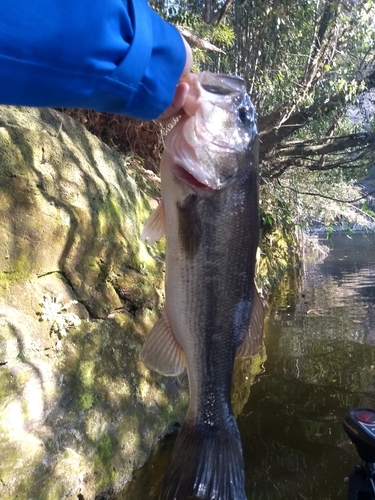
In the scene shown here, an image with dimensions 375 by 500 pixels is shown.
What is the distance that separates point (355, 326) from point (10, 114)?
5.99 meters

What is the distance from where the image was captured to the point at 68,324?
3.52m

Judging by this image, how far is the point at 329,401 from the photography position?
4625 mm

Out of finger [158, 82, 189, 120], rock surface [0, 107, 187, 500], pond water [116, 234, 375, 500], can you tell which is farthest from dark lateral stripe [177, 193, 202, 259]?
pond water [116, 234, 375, 500]

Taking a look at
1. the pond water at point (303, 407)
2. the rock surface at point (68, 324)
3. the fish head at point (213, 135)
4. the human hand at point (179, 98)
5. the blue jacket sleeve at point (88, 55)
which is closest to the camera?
the blue jacket sleeve at point (88, 55)

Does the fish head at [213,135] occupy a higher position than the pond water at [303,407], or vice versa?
the fish head at [213,135]

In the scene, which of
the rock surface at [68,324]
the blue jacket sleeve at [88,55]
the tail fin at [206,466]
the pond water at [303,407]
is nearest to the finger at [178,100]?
the blue jacket sleeve at [88,55]

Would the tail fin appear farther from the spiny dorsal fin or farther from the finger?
the finger

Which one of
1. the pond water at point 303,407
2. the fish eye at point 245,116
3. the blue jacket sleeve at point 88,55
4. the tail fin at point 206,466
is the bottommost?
the pond water at point 303,407

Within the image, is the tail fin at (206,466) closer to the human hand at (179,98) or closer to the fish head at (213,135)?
the fish head at (213,135)

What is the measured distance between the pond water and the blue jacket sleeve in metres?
2.69

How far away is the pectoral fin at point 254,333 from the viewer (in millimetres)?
2199

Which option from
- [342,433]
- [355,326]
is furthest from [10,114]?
[355,326]

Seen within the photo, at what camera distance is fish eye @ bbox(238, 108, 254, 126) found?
204 cm

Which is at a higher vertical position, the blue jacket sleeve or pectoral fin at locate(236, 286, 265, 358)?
the blue jacket sleeve
